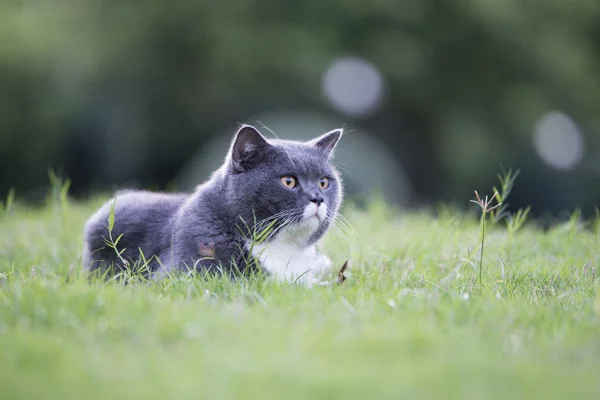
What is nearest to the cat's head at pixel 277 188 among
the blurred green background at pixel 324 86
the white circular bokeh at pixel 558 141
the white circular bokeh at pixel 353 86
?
the blurred green background at pixel 324 86

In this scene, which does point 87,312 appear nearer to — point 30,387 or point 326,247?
point 30,387

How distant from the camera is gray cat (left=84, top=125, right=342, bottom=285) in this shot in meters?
3.51

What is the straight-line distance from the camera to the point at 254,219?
3.54 m

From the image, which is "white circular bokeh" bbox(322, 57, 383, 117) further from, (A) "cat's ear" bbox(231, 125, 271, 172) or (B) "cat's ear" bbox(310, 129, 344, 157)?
(A) "cat's ear" bbox(231, 125, 271, 172)

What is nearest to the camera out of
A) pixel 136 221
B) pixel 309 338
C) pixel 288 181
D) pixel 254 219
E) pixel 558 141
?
pixel 309 338

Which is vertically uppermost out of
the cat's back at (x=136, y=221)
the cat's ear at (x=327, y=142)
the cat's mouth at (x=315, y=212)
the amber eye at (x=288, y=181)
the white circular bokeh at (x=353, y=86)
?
the cat's ear at (x=327, y=142)

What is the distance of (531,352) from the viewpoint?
7.54ft

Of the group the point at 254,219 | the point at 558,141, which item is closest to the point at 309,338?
the point at 254,219

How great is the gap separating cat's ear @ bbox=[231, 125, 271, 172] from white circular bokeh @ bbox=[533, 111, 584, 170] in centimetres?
976

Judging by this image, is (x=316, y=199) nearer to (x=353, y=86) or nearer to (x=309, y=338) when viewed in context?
(x=309, y=338)

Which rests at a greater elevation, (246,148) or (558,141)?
(246,148)

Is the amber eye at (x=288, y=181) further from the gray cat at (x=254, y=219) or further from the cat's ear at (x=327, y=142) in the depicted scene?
the cat's ear at (x=327, y=142)

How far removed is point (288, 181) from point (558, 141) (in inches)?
395

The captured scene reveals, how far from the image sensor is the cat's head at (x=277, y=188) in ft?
11.7
